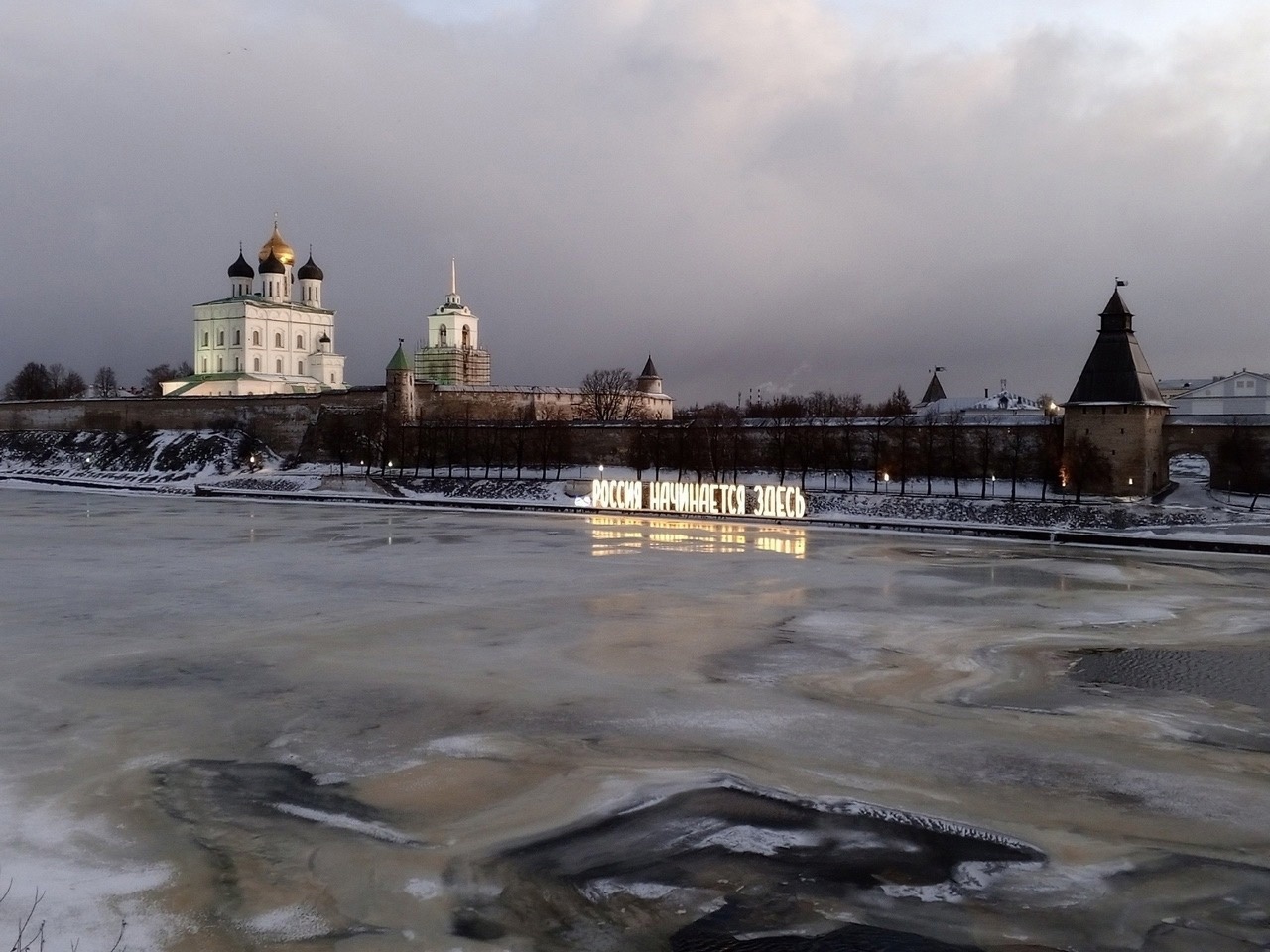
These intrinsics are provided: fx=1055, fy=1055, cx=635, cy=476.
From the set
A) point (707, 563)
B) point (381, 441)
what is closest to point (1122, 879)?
point (707, 563)

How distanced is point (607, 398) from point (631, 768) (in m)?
60.0

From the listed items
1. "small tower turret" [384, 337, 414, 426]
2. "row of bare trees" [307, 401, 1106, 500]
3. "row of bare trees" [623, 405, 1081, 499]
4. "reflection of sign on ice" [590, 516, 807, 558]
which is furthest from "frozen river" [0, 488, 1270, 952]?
"small tower turret" [384, 337, 414, 426]

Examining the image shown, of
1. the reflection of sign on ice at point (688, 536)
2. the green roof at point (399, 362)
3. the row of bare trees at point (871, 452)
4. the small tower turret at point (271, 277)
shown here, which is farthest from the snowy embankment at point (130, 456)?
the reflection of sign on ice at point (688, 536)

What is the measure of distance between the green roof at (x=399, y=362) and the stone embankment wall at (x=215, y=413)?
1.38 metres

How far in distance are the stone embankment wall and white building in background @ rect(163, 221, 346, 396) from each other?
79.0 inches

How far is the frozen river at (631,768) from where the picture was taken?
17.1 ft

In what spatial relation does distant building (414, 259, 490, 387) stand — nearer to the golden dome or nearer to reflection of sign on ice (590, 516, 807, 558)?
the golden dome

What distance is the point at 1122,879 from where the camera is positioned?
5.64 meters

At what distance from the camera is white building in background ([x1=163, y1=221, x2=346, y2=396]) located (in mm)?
61219

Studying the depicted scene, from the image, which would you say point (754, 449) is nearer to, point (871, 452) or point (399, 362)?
point (871, 452)

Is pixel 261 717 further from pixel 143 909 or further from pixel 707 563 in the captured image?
pixel 707 563

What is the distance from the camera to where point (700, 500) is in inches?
1230

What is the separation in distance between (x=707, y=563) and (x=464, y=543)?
6019mm

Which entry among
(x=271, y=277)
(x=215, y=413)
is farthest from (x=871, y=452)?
(x=271, y=277)
